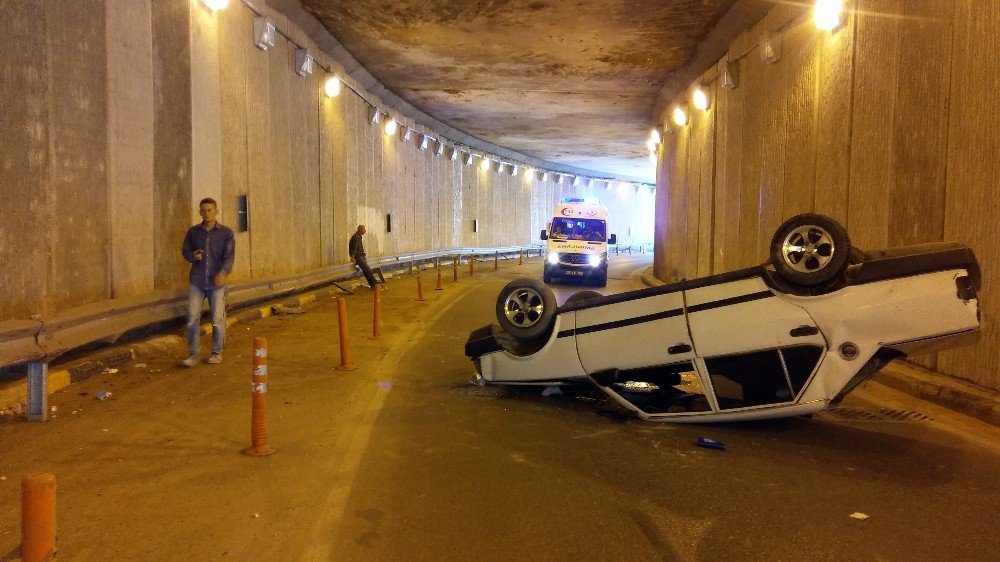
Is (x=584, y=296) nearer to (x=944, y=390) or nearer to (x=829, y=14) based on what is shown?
(x=944, y=390)

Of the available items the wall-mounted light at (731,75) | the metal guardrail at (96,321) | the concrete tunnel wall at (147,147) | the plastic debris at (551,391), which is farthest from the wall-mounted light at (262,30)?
the plastic debris at (551,391)

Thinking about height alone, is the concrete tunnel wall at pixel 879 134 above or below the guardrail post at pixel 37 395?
above

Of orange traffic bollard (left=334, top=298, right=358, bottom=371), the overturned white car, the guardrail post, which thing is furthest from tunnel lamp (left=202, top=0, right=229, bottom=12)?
the overturned white car

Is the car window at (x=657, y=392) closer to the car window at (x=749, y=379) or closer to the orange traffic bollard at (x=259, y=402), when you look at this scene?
the car window at (x=749, y=379)

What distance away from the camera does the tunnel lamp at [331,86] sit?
20.1m

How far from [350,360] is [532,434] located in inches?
171

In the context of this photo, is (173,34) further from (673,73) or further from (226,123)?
(673,73)

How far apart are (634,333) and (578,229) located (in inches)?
739

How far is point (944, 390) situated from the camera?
771 centimetres

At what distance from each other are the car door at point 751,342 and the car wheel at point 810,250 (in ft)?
0.82

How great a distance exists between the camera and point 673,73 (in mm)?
22250

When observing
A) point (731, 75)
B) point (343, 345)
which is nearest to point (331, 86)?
point (731, 75)

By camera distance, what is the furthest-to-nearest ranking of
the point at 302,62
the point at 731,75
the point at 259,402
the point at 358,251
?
1. the point at 358,251
2. the point at 302,62
3. the point at 731,75
4. the point at 259,402

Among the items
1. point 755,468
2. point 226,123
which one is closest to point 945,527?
point 755,468
